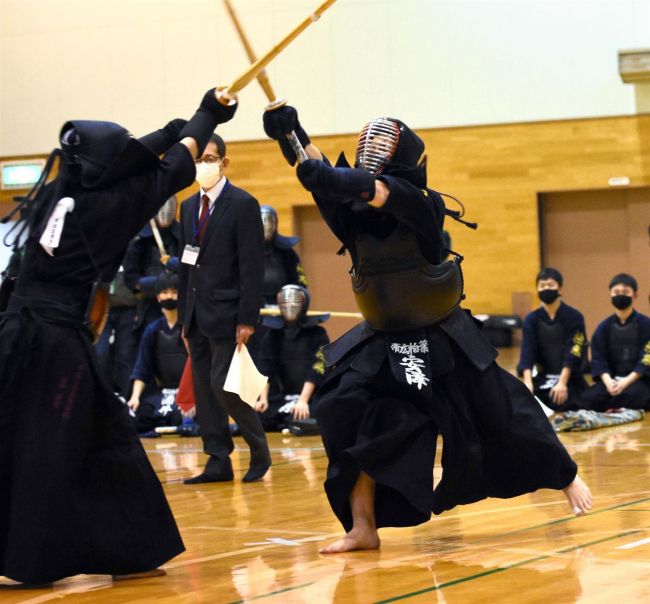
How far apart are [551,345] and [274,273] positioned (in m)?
2.79

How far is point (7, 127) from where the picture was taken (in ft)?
62.1

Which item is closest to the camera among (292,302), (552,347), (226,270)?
(226,270)

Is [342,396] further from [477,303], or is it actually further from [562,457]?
[477,303]

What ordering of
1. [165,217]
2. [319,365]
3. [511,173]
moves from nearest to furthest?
[319,365] → [165,217] → [511,173]

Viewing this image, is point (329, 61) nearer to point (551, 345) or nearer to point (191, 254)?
point (551, 345)

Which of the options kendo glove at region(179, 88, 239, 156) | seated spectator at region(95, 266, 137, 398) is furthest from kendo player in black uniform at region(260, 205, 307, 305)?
kendo glove at region(179, 88, 239, 156)

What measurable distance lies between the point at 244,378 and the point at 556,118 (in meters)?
11.4

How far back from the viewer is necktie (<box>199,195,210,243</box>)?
23.5ft

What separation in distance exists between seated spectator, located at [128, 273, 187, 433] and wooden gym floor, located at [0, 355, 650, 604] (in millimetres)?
4256

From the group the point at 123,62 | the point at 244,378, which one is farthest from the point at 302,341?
the point at 123,62

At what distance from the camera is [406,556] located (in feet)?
14.2

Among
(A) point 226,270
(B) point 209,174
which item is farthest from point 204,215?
(A) point 226,270

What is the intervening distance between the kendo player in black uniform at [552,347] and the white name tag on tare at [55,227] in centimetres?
736

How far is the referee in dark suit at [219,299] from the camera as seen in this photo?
694cm
